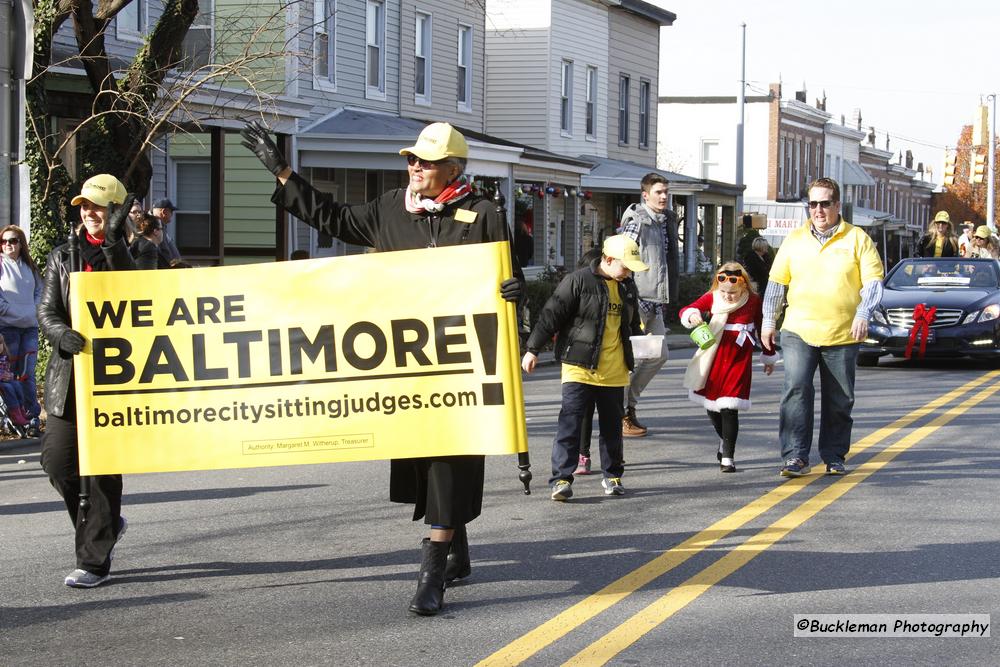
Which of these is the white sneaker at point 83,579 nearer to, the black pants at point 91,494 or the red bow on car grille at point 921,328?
the black pants at point 91,494

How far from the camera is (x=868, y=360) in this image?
63.7 feet

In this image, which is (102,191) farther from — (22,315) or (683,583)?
(22,315)

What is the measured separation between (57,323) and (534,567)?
2.56 meters

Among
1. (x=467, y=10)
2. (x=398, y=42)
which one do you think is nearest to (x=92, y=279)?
(x=398, y=42)

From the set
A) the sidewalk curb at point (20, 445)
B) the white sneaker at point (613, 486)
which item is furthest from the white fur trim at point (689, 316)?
the sidewalk curb at point (20, 445)

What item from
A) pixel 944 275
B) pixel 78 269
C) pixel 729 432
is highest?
pixel 78 269

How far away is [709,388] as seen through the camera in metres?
10.2

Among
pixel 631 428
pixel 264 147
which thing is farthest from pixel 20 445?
pixel 264 147

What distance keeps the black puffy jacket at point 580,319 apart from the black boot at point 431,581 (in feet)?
9.75

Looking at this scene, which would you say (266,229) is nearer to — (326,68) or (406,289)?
(326,68)

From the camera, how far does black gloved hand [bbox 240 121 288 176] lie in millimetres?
6203

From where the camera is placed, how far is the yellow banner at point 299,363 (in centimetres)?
620

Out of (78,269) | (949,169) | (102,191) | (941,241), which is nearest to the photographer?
(78,269)

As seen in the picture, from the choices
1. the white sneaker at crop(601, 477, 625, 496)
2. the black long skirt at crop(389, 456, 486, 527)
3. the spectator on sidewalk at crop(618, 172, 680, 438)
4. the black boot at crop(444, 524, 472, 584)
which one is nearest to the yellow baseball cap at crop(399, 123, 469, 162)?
the black long skirt at crop(389, 456, 486, 527)
